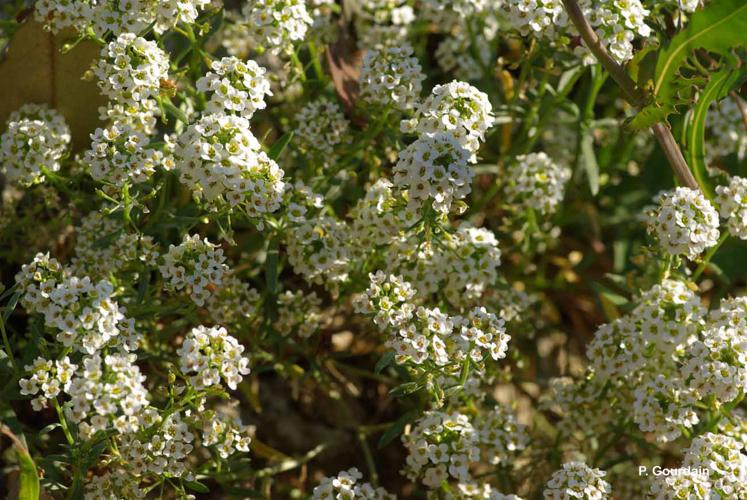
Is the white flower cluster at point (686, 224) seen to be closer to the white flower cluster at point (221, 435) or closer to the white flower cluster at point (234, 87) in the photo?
the white flower cluster at point (234, 87)

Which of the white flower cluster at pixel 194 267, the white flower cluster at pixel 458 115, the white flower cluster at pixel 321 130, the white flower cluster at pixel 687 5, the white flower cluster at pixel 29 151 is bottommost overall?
the white flower cluster at pixel 194 267

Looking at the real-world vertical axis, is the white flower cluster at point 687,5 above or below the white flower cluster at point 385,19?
above

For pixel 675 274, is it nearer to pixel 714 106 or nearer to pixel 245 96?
pixel 714 106

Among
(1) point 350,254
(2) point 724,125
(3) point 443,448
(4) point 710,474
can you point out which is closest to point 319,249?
(1) point 350,254

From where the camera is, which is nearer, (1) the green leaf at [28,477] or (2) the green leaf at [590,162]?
(1) the green leaf at [28,477]

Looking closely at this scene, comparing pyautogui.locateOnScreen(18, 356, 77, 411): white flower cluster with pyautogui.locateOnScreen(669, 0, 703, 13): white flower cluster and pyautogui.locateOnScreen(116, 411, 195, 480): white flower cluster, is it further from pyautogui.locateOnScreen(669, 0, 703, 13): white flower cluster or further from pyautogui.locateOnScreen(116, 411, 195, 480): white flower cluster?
pyautogui.locateOnScreen(669, 0, 703, 13): white flower cluster

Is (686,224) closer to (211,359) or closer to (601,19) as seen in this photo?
(601,19)

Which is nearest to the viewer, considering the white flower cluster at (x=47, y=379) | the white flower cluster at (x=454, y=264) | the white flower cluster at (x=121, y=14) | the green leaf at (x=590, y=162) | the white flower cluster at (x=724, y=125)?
the white flower cluster at (x=47, y=379)

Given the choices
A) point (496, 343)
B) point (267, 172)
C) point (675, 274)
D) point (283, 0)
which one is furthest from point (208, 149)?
point (675, 274)

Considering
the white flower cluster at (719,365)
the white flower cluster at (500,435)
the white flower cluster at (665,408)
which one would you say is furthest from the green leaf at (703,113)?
the white flower cluster at (500,435)

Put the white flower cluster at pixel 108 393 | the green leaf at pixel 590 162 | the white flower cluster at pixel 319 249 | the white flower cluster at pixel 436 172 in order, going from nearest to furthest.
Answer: the white flower cluster at pixel 108 393 < the white flower cluster at pixel 436 172 < the white flower cluster at pixel 319 249 < the green leaf at pixel 590 162
